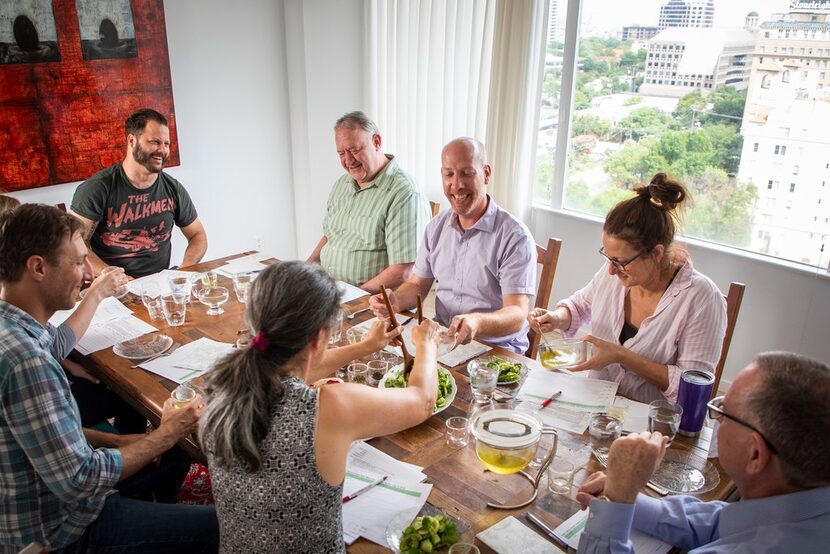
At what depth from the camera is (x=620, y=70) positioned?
389 centimetres

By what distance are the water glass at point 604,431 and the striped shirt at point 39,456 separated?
1272 mm

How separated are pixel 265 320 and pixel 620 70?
3.40 metres

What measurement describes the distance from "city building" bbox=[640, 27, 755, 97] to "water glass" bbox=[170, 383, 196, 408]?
3251 millimetres

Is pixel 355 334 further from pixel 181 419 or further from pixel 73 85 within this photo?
pixel 73 85

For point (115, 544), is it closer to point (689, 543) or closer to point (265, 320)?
point (265, 320)

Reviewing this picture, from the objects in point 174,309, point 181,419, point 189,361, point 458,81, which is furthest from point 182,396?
point 458,81

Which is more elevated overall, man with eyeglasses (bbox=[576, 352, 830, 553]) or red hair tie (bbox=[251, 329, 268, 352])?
red hair tie (bbox=[251, 329, 268, 352])

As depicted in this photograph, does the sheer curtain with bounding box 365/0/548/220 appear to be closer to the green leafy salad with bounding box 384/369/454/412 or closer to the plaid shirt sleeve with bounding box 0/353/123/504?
the green leafy salad with bounding box 384/369/454/412

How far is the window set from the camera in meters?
3.29

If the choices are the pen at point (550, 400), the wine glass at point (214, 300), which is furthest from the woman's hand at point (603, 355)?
the wine glass at point (214, 300)

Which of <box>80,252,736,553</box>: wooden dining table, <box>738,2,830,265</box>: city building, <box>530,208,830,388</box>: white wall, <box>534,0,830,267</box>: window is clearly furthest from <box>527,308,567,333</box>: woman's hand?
<box>738,2,830,265</box>: city building

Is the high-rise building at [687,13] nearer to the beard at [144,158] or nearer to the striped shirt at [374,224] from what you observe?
the striped shirt at [374,224]

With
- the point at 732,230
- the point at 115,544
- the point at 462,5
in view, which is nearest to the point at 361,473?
the point at 115,544

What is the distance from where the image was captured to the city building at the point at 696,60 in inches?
134
